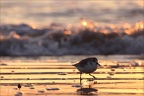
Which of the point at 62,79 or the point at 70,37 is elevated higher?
the point at 70,37

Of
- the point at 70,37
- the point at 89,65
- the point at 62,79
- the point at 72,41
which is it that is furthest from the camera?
the point at 70,37

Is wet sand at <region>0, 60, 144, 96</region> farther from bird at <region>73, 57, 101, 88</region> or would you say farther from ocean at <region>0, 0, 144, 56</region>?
ocean at <region>0, 0, 144, 56</region>

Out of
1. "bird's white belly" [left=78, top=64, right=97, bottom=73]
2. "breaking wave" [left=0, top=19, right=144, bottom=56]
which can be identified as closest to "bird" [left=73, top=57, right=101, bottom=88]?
"bird's white belly" [left=78, top=64, right=97, bottom=73]

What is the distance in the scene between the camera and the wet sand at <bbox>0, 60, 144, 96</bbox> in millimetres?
9770

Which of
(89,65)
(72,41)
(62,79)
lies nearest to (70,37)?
(72,41)

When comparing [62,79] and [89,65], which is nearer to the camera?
[89,65]

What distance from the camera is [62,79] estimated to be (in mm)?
11156

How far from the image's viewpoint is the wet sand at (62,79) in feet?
32.1

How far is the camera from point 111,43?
18062 mm

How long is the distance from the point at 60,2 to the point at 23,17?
7.10 meters

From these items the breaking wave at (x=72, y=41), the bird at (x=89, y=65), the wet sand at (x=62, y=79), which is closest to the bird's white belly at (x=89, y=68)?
the bird at (x=89, y=65)

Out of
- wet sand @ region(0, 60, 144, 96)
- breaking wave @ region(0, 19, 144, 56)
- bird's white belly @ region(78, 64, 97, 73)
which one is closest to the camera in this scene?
wet sand @ region(0, 60, 144, 96)

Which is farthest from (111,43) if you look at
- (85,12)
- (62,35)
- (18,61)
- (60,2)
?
(60,2)

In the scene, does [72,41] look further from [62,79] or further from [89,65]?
[89,65]
